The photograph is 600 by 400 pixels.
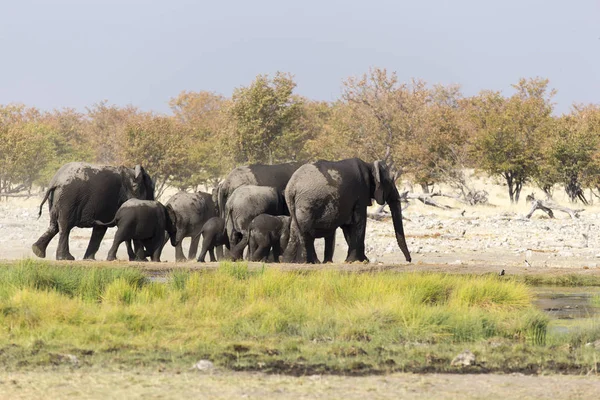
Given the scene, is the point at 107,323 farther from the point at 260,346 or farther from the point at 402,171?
the point at 402,171

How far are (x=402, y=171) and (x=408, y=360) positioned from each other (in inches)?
1864

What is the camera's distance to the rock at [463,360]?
907 centimetres

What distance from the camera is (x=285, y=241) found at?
1934 cm

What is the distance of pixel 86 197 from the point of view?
66.4ft

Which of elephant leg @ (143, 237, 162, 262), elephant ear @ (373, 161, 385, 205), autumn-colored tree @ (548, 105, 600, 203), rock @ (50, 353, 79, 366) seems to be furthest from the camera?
autumn-colored tree @ (548, 105, 600, 203)

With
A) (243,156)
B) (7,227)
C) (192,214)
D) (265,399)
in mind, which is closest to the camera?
(265,399)

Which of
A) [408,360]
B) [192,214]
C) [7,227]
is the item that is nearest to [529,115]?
[7,227]

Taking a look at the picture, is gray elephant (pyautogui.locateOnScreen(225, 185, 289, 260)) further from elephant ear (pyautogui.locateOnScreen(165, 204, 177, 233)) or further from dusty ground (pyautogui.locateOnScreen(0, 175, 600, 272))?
dusty ground (pyautogui.locateOnScreen(0, 175, 600, 272))

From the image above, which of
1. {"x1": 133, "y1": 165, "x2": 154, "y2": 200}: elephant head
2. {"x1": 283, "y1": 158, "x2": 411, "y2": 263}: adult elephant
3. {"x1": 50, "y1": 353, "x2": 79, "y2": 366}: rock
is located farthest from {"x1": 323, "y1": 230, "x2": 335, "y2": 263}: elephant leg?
{"x1": 50, "y1": 353, "x2": 79, "y2": 366}: rock

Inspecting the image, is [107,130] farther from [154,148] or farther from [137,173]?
[137,173]

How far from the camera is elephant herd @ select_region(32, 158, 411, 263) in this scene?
61.7ft

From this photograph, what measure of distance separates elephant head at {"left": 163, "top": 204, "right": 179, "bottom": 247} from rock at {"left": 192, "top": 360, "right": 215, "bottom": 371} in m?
12.3

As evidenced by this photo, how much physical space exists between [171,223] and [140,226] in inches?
76.8

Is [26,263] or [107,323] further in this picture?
[26,263]
